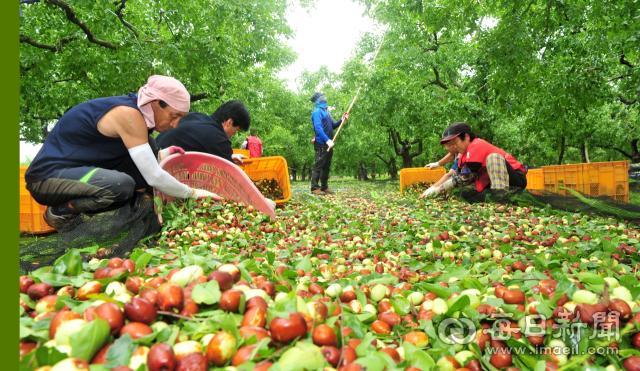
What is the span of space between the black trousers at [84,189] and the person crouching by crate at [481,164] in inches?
216

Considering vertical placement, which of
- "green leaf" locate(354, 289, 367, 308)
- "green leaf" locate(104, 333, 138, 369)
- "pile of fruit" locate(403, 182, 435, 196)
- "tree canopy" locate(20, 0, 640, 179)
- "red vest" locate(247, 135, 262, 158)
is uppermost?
"tree canopy" locate(20, 0, 640, 179)

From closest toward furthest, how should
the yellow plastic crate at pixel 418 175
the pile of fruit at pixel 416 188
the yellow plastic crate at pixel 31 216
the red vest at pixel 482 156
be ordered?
1. the yellow plastic crate at pixel 31 216
2. the red vest at pixel 482 156
3. the pile of fruit at pixel 416 188
4. the yellow plastic crate at pixel 418 175

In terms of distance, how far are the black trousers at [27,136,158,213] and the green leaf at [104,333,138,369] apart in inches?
105

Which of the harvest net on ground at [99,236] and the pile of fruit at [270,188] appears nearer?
the harvest net on ground at [99,236]

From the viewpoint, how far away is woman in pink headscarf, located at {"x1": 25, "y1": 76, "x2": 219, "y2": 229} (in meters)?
3.28

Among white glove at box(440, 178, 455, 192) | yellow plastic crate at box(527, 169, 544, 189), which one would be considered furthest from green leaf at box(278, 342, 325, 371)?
yellow plastic crate at box(527, 169, 544, 189)

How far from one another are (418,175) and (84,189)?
26.8ft

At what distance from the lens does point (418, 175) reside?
9.66 meters

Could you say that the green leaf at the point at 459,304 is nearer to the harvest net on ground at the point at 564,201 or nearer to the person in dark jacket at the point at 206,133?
the harvest net on ground at the point at 564,201

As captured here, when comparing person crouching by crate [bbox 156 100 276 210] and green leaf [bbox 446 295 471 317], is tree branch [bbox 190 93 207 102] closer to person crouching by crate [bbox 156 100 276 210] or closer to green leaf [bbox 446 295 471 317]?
person crouching by crate [bbox 156 100 276 210]

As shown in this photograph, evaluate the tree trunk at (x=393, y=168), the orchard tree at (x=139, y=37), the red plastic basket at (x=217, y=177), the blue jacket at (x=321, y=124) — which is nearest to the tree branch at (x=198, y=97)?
the orchard tree at (x=139, y=37)

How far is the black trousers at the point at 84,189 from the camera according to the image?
10.7ft

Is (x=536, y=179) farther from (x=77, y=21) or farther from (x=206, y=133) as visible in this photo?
(x=77, y=21)

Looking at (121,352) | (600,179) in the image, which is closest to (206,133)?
(121,352)
